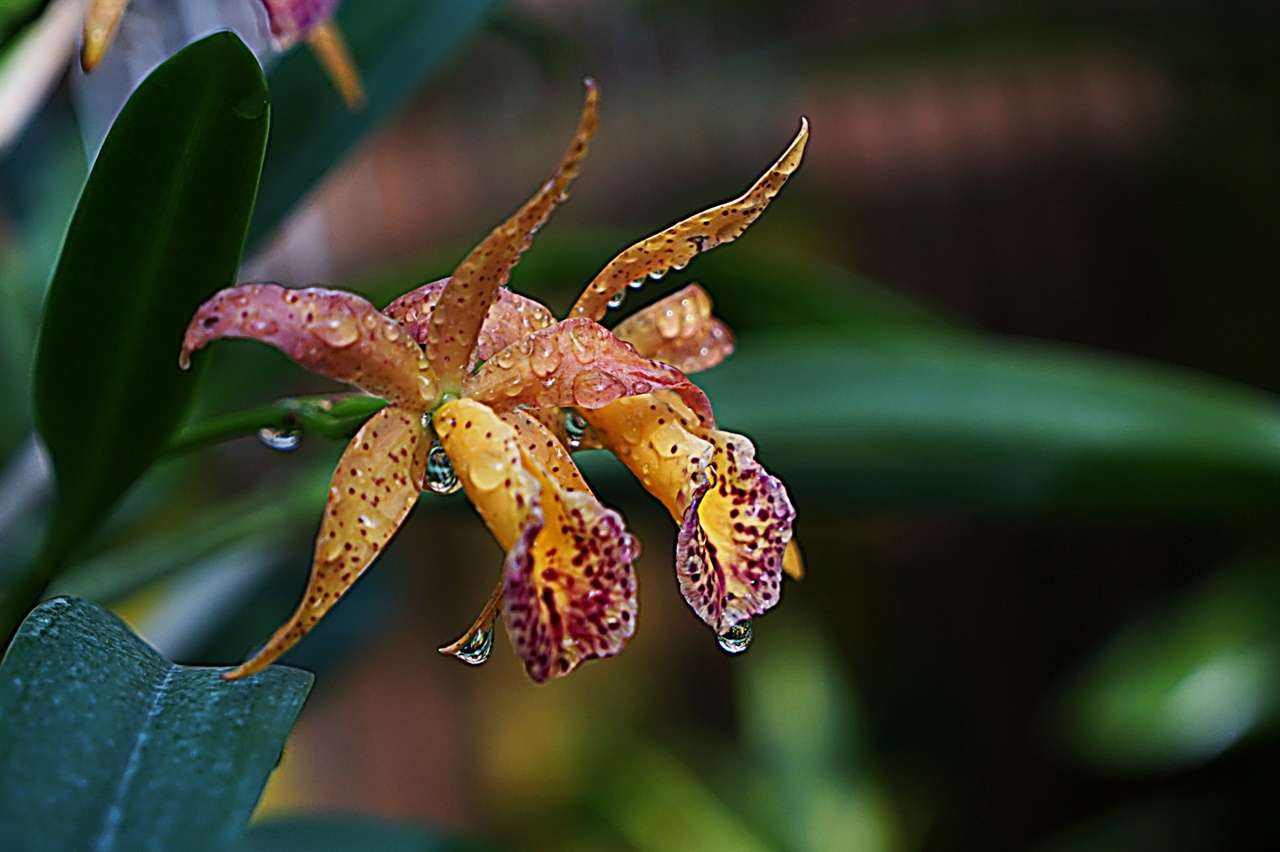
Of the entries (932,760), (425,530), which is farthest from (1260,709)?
(425,530)

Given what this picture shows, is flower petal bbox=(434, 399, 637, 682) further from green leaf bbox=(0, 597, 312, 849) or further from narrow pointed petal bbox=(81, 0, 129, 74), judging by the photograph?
narrow pointed petal bbox=(81, 0, 129, 74)

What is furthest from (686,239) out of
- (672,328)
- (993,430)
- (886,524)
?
(886,524)

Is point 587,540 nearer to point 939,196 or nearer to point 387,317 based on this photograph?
point 387,317

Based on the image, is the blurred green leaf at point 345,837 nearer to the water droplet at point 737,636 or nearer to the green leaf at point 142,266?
the green leaf at point 142,266

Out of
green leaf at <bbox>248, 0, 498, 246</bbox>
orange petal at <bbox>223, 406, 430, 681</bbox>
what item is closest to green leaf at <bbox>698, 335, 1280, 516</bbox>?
green leaf at <bbox>248, 0, 498, 246</bbox>

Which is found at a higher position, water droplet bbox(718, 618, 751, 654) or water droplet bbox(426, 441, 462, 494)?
water droplet bbox(426, 441, 462, 494)

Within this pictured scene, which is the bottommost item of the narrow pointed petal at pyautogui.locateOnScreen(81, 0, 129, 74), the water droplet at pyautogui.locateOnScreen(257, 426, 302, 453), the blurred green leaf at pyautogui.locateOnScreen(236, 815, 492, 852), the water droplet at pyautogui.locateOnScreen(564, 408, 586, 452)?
the blurred green leaf at pyautogui.locateOnScreen(236, 815, 492, 852)

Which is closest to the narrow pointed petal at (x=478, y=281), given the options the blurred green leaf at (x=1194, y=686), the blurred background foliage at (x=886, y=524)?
the blurred background foliage at (x=886, y=524)
